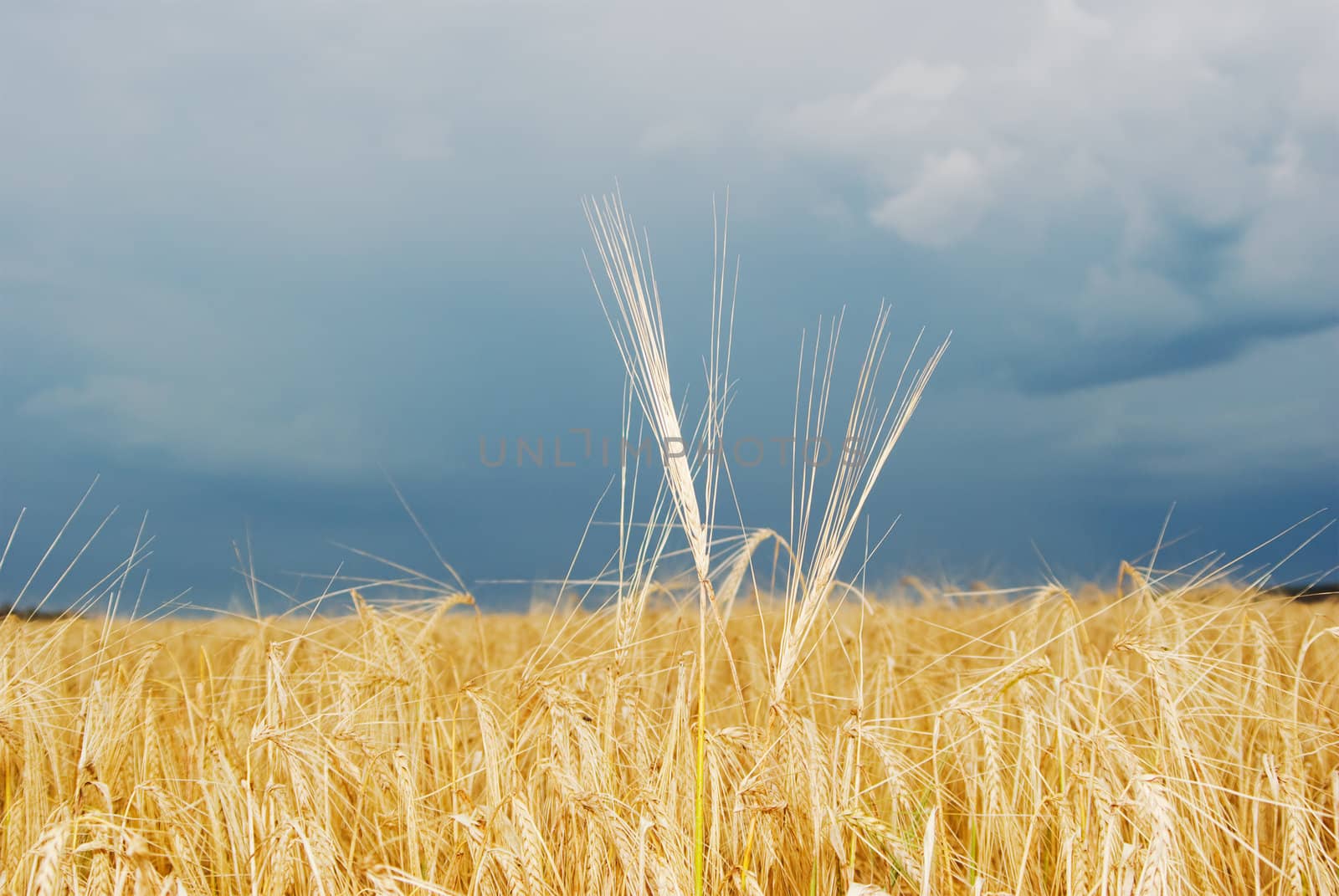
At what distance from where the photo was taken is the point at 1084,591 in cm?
818

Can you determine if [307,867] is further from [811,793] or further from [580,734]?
[811,793]

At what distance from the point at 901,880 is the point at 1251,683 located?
2.33m

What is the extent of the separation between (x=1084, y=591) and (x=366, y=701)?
6.78m

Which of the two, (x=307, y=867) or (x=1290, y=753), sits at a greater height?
(x=1290, y=753)

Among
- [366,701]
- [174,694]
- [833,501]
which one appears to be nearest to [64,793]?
[174,694]

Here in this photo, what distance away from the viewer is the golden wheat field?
2.36 metres

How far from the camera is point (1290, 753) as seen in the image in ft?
9.70

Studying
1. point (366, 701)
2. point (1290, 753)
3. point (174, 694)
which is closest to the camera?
point (1290, 753)

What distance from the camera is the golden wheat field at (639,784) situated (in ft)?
7.75

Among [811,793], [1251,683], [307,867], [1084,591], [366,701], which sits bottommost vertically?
[307,867]

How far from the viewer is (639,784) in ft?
9.26

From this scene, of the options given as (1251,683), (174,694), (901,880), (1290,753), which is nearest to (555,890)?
(901,880)

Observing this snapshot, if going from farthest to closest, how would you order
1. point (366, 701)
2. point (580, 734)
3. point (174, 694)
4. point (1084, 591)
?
point (1084, 591) < point (174, 694) < point (366, 701) < point (580, 734)

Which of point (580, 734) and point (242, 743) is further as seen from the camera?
point (242, 743)
